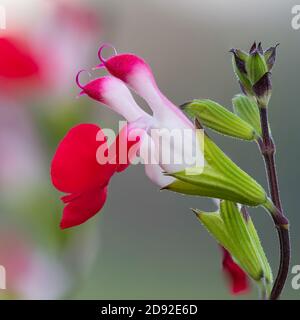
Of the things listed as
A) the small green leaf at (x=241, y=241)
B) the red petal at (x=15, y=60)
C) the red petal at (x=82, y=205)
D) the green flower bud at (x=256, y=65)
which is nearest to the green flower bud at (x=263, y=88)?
the green flower bud at (x=256, y=65)

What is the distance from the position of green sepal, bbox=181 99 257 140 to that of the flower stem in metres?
0.02

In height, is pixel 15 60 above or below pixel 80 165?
above

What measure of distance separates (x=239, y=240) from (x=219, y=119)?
172 millimetres

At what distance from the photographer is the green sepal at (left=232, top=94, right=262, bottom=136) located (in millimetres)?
689

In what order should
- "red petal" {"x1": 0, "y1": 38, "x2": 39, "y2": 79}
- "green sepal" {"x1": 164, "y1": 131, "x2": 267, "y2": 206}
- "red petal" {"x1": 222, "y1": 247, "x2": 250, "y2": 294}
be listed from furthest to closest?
"red petal" {"x1": 0, "y1": 38, "x2": 39, "y2": 79} < "red petal" {"x1": 222, "y1": 247, "x2": 250, "y2": 294} < "green sepal" {"x1": 164, "y1": 131, "x2": 267, "y2": 206}

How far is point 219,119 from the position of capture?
684 millimetres

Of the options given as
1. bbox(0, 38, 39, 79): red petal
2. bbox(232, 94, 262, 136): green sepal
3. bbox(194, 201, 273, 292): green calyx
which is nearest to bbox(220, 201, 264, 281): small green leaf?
bbox(194, 201, 273, 292): green calyx

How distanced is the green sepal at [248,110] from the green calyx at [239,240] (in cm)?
12

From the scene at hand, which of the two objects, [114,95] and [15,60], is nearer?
[114,95]

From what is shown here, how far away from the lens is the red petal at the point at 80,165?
661mm

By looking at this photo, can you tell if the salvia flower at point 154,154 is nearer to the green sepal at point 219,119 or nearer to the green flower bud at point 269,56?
the green sepal at point 219,119

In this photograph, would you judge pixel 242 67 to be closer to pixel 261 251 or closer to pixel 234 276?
pixel 261 251

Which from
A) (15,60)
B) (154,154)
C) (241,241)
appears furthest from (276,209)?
(15,60)

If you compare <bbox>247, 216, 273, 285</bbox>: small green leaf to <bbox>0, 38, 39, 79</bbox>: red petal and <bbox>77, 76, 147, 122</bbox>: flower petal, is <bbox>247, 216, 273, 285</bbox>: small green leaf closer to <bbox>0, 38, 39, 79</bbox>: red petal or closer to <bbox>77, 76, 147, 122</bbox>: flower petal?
<bbox>77, 76, 147, 122</bbox>: flower petal
